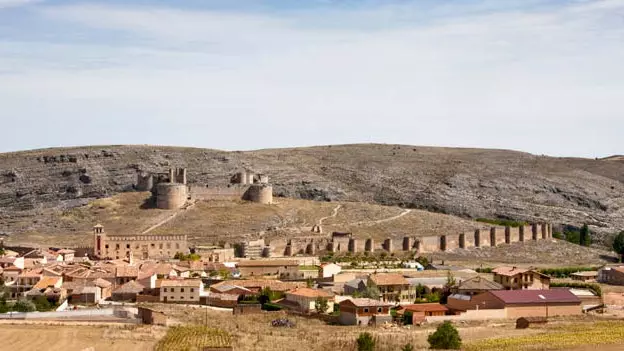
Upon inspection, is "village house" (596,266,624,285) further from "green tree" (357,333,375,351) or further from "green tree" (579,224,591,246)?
"green tree" (357,333,375,351)

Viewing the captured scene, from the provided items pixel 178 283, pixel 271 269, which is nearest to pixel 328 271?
pixel 271 269

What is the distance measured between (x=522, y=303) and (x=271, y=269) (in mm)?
19008

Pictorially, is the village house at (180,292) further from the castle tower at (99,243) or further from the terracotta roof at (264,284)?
the castle tower at (99,243)

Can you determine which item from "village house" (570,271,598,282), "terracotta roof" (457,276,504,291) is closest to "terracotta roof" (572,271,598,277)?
"village house" (570,271,598,282)

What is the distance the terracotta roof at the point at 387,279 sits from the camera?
6475 centimetres

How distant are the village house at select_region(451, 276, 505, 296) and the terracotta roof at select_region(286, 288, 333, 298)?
694 cm

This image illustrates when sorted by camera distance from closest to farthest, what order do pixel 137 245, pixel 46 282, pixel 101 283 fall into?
1. pixel 46 282
2. pixel 101 283
3. pixel 137 245

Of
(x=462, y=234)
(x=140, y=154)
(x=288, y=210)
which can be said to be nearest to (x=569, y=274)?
(x=462, y=234)

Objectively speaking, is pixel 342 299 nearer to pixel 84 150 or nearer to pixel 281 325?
pixel 281 325

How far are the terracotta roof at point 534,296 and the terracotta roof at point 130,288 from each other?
18068 mm

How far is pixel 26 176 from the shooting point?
127m

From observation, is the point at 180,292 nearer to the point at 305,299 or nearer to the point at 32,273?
the point at 305,299

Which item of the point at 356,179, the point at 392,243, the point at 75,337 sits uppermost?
the point at 356,179

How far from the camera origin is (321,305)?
5869 cm
